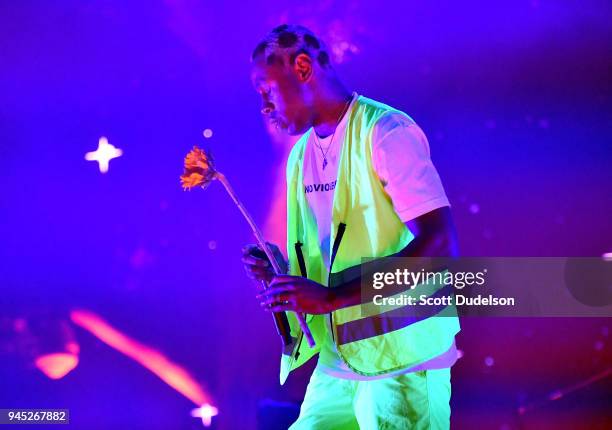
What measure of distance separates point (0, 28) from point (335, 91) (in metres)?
1.80

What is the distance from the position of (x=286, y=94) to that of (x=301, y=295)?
57 cm

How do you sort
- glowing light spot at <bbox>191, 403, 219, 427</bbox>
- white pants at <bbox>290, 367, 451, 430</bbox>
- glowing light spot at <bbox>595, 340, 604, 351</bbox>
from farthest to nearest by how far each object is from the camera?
glowing light spot at <bbox>191, 403, 219, 427</bbox> → glowing light spot at <bbox>595, 340, 604, 351</bbox> → white pants at <bbox>290, 367, 451, 430</bbox>

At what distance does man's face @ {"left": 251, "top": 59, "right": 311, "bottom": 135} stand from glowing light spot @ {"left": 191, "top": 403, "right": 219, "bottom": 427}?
1372 mm

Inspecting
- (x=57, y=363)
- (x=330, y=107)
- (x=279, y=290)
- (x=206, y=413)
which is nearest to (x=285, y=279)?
(x=279, y=290)

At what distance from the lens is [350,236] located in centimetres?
176

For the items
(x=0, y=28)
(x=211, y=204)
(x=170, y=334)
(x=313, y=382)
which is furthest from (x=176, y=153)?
(x=313, y=382)

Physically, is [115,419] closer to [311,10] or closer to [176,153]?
[176,153]

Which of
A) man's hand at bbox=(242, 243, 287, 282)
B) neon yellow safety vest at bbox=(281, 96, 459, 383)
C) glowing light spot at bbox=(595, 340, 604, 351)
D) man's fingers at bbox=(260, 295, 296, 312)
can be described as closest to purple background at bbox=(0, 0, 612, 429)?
glowing light spot at bbox=(595, 340, 604, 351)

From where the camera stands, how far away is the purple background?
2.43m

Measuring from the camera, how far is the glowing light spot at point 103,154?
286 cm

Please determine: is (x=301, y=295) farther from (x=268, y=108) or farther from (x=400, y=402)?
(x=268, y=108)

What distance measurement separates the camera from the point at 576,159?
2.43 metres

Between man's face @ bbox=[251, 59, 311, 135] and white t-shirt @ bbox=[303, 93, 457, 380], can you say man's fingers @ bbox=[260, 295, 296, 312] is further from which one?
man's face @ bbox=[251, 59, 311, 135]

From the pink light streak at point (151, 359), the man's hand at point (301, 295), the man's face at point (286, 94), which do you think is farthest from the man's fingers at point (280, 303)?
the pink light streak at point (151, 359)
